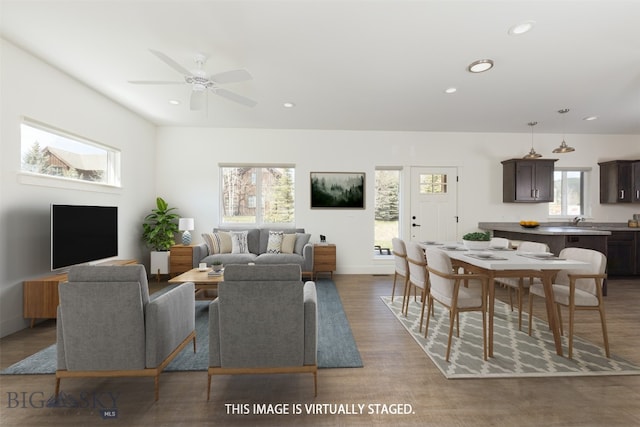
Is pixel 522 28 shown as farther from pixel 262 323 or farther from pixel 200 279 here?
pixel 200 279

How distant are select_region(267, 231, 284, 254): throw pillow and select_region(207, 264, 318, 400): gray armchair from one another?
10.7 feet

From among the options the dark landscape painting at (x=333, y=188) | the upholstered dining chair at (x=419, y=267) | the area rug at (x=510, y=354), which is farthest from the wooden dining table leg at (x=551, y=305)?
the dark landscape painting at (x=333, y=188)

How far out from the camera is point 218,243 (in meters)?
5.08

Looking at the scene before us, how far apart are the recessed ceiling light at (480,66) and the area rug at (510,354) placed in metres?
2.90

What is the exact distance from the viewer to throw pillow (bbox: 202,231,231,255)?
500 cm

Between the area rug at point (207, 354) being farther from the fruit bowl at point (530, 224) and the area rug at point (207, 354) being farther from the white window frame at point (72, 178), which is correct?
the fruit bowl at point (530, 224)

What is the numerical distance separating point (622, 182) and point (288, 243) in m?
6.97

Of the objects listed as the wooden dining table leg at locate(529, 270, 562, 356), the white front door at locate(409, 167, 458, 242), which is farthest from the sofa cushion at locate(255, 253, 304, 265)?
the wooden dining table leg at locate(529, 270, 562, 356)

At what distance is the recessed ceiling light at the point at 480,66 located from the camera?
2.96 m

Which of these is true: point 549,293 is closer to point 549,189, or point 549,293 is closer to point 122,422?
point 122,422

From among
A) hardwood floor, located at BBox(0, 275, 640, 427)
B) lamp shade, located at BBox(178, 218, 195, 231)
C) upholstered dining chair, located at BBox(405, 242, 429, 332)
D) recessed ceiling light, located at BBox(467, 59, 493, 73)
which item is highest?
recessed ceiling light, located at BBox(467, 59, 493, 73)

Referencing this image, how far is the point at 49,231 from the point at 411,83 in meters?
4.78

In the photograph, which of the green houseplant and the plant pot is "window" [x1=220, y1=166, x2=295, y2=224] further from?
the plant pot

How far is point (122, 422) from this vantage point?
5.46ft
